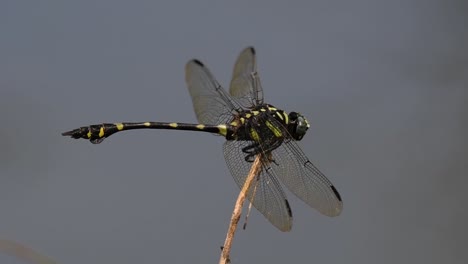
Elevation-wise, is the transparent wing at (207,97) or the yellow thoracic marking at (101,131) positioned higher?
the transparent wing at (207,97)

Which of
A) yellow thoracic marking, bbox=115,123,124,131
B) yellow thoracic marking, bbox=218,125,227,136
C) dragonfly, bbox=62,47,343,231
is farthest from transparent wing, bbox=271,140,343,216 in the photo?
yellow thoracic marking, bbox=115,123,124,131

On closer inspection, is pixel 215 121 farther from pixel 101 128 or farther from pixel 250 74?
pixel 101 128

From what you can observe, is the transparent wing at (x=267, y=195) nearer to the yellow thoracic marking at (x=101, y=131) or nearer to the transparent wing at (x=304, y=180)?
the transparent wing at (x=304, y=180)

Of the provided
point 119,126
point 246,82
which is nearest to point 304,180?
point 246,82

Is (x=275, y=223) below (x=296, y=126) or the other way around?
below

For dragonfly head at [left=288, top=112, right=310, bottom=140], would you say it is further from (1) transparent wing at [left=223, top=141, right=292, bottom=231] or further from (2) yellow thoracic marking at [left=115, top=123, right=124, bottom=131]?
(2) yellow thoracic marking at [left=115, top=123, right=124, bottom=131]

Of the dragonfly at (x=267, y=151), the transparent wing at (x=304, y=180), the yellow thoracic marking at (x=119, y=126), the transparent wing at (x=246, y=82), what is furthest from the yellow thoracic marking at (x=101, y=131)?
the transparent wing at (x=304, y=180)

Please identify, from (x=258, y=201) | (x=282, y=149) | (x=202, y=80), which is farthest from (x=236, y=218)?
(x=202, y=80)
